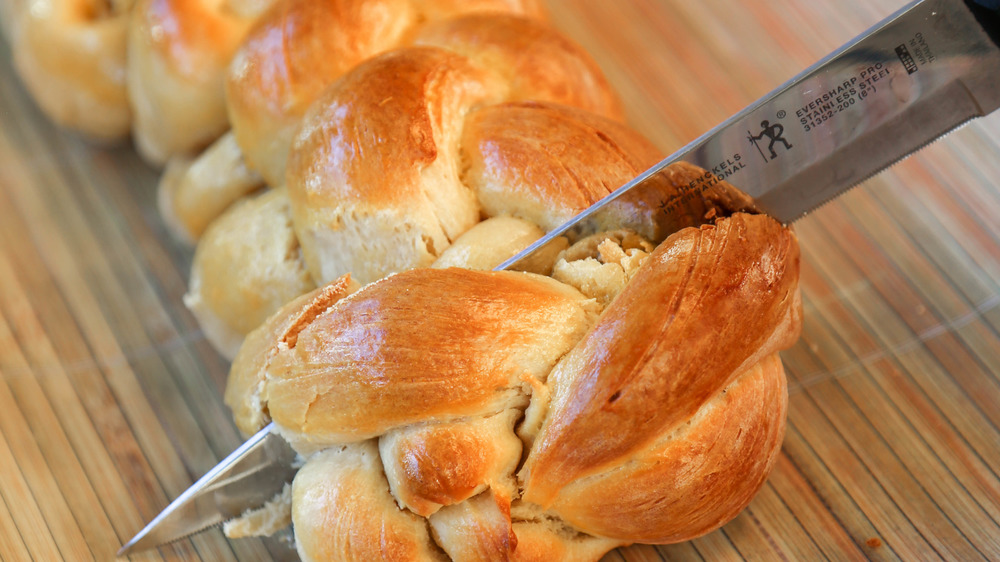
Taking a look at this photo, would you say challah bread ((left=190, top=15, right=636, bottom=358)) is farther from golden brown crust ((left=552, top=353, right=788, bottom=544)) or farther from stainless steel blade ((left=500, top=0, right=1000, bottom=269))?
golden brown crust ((left=552, top=353, right=788, bottom=544))

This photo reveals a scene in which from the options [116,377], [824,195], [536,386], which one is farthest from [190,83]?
[824,195]

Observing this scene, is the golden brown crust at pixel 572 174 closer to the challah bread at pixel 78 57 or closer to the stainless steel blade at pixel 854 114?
the stainless steel blade at pixel 854 114

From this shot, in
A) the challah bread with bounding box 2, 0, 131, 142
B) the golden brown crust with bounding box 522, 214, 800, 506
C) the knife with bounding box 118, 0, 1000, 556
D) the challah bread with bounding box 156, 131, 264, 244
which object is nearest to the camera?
the golden brown crust with bounding box 522, 214, 800, 506

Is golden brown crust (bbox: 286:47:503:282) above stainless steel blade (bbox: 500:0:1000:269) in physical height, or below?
above

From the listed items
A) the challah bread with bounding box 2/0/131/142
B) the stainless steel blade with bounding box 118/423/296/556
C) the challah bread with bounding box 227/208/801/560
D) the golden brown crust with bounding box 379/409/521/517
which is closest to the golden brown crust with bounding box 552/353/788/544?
the challah bread with bounding box 227/208/801/560

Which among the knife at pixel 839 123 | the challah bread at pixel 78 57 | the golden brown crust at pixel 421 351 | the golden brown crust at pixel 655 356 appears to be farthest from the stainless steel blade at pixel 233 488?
the challah bread at pixel 78 57

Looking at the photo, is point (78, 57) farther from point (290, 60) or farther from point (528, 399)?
point (528, 399)
